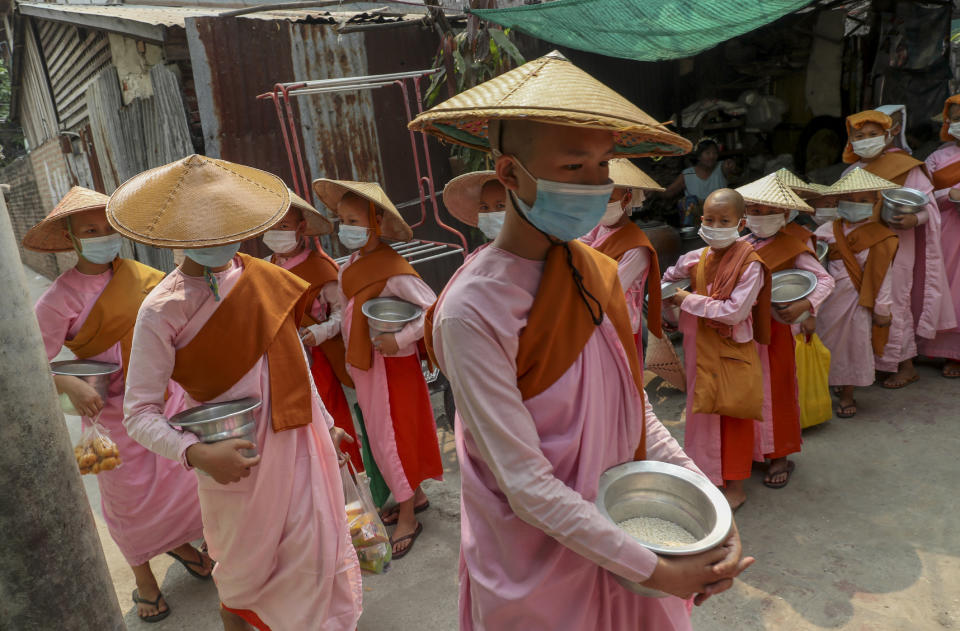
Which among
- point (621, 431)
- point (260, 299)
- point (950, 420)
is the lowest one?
point (950, 420)

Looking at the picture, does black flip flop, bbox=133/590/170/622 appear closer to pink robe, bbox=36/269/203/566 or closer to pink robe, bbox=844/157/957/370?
pink robe, bbox=36/269/203/566

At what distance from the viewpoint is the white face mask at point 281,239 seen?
3914 millimetres

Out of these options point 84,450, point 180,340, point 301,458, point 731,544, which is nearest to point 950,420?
point 731,544

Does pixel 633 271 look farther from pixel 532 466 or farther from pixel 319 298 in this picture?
pixel 532 466

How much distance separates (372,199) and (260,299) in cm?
138

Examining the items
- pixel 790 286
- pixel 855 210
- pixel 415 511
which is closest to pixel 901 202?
pixel 855 210

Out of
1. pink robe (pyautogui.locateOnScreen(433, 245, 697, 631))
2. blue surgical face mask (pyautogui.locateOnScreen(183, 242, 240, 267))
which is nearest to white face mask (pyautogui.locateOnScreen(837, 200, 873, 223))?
pink robe (pyautogui.locateOnScreen(433, 245, 697, 631))

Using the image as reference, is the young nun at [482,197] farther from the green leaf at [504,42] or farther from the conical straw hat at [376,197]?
the green leaf at [504,42]

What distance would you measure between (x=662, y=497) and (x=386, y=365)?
7.70 ft

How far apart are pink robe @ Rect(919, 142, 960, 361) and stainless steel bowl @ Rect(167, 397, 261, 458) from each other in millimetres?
5429

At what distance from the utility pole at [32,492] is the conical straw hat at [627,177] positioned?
289 centimetres

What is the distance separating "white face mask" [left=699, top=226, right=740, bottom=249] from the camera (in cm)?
340

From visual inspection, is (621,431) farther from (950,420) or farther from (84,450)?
(950,420)

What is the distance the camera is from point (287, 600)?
2441 mm
